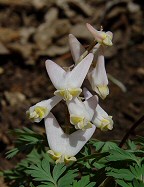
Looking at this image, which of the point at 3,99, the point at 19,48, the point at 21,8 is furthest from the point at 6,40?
the point at 3,99

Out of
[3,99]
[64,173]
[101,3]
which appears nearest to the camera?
[64,173]

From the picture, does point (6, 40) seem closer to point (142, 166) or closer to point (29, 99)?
point (29, 99)

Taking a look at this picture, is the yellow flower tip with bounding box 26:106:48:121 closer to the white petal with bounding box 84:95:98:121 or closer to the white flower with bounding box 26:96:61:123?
the white flower with bounding box 26:96:61:123

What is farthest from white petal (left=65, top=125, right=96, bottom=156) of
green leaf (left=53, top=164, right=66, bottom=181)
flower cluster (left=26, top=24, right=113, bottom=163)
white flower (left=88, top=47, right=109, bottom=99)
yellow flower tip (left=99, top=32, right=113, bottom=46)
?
yellow flower tip (left=99, top=32, right=113, bottom=46)

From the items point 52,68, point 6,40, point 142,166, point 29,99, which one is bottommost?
point 142,166

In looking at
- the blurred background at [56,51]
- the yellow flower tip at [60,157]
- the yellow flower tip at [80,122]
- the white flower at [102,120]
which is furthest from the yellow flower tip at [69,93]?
the blurred background at [56,51]

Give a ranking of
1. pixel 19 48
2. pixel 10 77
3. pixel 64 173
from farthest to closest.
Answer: pixel 19 48 < pixel 10 77 < pixel 64 173

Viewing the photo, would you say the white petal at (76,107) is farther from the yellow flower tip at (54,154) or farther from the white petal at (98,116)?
the yellow flower tip at (54,154)

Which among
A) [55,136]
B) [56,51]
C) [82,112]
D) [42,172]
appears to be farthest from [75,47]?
[56,51]
